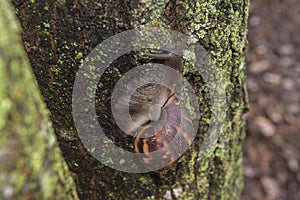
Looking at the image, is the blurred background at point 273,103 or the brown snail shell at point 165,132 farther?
the blurred background at point 273,103

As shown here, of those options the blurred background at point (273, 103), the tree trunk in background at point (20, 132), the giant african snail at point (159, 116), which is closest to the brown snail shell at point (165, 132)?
the giant african snail at point (159, 116)

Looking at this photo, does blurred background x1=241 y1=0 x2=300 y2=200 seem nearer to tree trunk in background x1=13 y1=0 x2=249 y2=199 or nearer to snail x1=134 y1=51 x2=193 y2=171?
tree trunk in background x1=13 y1=0 x2=249 y2=199

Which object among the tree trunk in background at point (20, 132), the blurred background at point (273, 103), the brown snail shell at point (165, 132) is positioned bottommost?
the blurred background at point (273, 103)

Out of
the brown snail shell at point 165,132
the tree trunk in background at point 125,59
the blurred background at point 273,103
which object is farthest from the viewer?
the blurred background at point 273,103

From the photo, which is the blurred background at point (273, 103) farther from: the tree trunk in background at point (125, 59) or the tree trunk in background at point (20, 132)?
the tree trunk in background at point (20, 132)

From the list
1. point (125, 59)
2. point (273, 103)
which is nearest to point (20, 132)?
point (125, 59)

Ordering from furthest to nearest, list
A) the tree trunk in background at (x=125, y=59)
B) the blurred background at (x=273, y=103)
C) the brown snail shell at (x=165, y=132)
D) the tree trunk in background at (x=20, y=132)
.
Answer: the blurred background at (x=273, y=103), the brown snail shell at (x=165, y=132), the tree trunk in background at (x=125, y=59), the tree trunk in background at (x=20, y=132)
